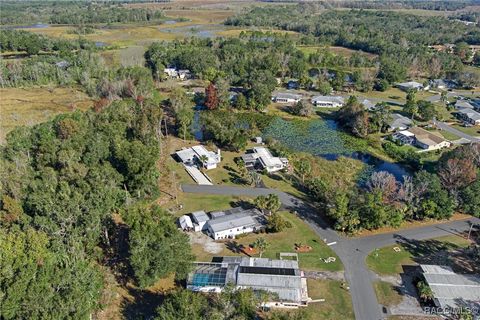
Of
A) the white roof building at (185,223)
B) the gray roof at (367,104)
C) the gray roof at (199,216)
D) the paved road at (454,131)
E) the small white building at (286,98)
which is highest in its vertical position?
the gray roof at (367,104)

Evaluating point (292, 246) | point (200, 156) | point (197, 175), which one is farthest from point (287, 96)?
point (292, 246)

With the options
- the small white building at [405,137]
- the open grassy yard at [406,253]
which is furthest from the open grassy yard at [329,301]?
the small white building at [405,137]

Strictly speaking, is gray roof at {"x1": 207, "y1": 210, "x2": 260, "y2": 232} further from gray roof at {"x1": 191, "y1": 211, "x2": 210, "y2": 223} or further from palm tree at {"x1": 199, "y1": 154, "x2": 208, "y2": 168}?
palm tree at {"x1": 199, "y1": 154, "x2": 208, "y2": 168}

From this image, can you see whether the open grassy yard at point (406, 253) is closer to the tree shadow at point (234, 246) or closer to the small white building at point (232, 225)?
the small white building at point (232, 225)

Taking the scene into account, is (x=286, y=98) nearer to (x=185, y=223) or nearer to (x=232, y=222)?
(x=232, y=222)

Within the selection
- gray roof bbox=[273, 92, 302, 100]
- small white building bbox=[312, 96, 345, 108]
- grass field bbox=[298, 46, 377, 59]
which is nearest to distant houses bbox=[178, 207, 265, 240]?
small white building bbox=[312, 96, 345, 108]

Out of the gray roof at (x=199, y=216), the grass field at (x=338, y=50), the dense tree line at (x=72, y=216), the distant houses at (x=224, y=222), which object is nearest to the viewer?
the dense tree line at (x=72, y=216)
